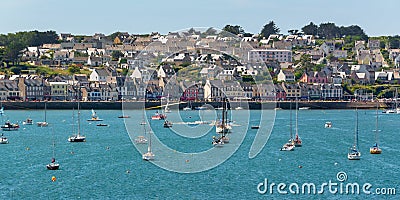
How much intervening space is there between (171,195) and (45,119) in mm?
39871

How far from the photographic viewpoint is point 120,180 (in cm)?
3450

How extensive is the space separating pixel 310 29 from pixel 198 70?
222 ft

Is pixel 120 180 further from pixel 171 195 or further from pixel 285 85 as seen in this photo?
pixel 285 85

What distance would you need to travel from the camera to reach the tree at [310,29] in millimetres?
166875

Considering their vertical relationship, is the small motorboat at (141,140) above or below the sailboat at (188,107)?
below

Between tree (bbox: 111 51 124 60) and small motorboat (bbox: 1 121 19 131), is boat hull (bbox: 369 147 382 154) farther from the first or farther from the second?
tree (bbox: 111 51 124 60)

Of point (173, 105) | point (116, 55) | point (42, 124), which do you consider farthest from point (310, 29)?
point (42, 124)

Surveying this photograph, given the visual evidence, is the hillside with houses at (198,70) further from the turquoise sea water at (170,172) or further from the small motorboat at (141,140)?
the small motorboat at (141,140)

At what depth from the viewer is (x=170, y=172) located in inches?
1451

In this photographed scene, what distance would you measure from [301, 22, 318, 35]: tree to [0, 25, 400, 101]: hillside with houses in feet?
53.1

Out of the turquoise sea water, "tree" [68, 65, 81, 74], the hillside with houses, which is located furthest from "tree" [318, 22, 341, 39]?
the turquoise sea water

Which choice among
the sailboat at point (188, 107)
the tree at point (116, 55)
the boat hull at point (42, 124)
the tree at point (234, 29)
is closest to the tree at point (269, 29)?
the tree at point (234, 29)

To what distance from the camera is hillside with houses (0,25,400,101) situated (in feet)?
305

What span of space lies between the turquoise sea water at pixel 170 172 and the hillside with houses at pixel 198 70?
33415 mm
